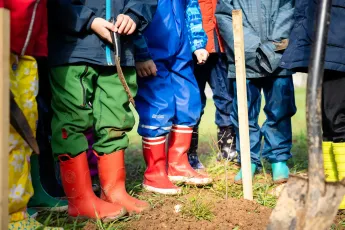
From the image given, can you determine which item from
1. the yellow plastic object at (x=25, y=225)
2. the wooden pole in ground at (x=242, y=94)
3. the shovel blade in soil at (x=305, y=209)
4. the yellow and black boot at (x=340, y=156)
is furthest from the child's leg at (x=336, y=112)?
the yellow plastic object at (x=25, y=225)

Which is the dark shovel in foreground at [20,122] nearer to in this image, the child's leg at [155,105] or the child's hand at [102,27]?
the child's hand at [102,27]

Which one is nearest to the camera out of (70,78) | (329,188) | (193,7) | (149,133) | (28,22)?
(329,188)

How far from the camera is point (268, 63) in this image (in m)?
3.97

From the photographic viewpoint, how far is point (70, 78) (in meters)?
3.16

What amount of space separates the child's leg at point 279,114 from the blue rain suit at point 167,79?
0.57m

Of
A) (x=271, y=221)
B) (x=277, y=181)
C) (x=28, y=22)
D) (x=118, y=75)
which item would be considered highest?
(x=28, y=22)

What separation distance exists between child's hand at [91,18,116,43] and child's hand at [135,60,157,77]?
58cm

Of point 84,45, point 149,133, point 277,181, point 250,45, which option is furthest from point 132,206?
point 250,45

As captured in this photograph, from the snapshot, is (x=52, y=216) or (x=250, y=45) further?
(x=250, y=45)

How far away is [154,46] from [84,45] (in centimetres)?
83

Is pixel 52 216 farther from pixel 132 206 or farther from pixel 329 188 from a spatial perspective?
pixel 329 188

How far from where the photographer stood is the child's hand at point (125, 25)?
3180 mm

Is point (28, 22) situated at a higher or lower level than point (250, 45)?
higher

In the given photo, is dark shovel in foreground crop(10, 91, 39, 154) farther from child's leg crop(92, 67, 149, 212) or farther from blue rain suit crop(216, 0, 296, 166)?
blue rain suit crop(216, 0, 296, 166)
